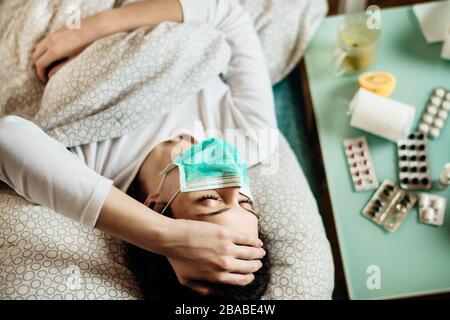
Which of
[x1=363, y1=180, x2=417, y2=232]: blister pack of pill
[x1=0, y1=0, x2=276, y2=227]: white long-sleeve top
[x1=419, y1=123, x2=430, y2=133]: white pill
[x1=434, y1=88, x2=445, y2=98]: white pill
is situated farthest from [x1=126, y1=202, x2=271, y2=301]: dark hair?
[x1=434, y1=88, x2=445, y2=98]: white pill

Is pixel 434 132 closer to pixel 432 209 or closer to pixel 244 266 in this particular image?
pixel 432 209

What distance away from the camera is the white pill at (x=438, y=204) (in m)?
1.08

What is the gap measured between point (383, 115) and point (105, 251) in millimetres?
773

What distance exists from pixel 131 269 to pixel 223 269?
0.88 feet

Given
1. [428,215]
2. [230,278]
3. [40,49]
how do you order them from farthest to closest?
[40,49], [428,215], [230,278]

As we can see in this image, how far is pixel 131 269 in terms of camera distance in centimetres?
99

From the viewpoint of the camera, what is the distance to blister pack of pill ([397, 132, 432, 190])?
1.11 m

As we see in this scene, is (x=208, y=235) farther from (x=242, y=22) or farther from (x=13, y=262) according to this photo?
(x=242, y=22)

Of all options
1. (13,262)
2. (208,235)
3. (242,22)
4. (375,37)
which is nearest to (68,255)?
(13,262)

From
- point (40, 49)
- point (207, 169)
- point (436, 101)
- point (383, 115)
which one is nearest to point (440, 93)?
point (436, 101)

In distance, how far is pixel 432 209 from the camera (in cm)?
108

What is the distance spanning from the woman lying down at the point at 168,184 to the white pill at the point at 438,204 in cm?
44
